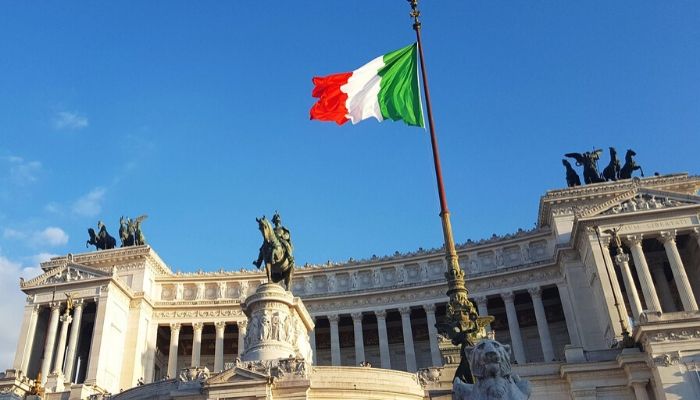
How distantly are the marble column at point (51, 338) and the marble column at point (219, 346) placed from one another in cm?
1415

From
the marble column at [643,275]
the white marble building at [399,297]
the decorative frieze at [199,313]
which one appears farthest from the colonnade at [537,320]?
the decorative frieze at [199,313]

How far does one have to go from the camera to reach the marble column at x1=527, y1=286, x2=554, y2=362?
53.8 metres

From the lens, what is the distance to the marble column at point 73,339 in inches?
2106

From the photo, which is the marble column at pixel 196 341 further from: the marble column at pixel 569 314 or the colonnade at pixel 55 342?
the marble column at pixel 569 314

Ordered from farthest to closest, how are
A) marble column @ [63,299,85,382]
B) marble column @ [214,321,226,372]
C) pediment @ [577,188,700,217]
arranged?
marble column @ [214,321,226,372] < marble column @ [63,299,85,382] < pediment @ [577,188,700,217]

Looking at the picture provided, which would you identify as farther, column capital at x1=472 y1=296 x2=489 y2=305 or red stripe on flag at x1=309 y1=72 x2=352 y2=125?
column capital at x1=472 y1=296 x2=489 y2=305

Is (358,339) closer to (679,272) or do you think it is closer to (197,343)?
(197,343)

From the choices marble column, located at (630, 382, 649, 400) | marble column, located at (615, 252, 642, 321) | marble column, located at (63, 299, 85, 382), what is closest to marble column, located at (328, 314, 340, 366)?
marble column, located at (63, 299, 85, 382)

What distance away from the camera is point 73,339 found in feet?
180

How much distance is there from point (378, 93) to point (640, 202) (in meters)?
35.2

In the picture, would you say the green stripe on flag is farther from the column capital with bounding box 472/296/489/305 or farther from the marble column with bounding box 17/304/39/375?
the marble column with bounding box 17/304/39/375

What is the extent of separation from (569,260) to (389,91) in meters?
36.8

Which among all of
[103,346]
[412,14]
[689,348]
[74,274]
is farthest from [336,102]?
[74,274]

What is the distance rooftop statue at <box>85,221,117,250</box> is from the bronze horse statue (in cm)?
3800
